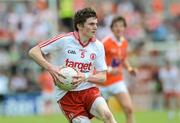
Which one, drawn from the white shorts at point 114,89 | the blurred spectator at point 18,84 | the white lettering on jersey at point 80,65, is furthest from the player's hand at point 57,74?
the blurred spectator at point 18,84

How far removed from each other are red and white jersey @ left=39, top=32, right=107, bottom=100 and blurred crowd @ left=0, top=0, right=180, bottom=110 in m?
12.8

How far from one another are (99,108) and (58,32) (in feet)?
48.0

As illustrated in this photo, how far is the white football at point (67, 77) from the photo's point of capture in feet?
33.1

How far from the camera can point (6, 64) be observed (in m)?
24.3

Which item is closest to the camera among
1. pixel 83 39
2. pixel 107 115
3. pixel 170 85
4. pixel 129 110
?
pixel 107 115

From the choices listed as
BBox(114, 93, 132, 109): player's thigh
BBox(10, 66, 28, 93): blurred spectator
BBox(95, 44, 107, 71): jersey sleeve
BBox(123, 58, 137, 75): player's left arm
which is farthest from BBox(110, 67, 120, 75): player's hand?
BBox(10, 66, 28, 93): blurred spectator

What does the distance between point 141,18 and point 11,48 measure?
5280 millimetres

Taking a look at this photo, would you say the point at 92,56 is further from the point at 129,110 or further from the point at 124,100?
the point at 124,100

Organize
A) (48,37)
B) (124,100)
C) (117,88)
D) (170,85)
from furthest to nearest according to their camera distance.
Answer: (170,85), (48,37), (117,88), (124,100)

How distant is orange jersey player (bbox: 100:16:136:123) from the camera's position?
46.5 ft

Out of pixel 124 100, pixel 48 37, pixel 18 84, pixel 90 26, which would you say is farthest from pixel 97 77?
pixel 48 37

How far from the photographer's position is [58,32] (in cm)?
2467

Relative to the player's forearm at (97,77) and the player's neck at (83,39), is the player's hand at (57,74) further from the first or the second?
the player's neck at (83,39)

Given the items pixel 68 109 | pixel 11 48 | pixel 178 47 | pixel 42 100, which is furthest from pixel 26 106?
pixel 68 109
